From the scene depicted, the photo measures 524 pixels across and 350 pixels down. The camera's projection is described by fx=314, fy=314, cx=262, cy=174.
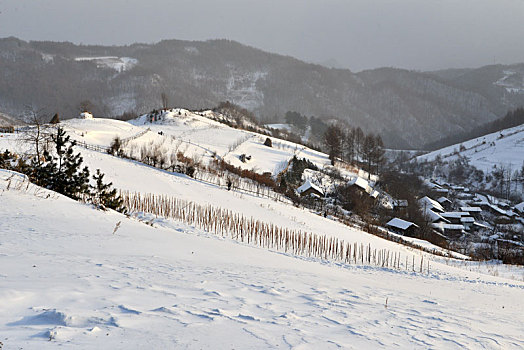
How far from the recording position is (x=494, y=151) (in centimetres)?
11662

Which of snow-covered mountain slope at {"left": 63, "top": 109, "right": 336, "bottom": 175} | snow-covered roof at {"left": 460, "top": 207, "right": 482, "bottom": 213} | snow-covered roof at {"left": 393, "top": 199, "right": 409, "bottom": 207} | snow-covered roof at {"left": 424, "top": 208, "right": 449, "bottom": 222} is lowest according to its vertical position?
snow-covered roof at {"left": 424, "top": 208, "right": 449, "bottom": 222}

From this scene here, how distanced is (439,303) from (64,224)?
35.0 ft

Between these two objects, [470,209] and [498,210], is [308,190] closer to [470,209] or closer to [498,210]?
[470,209]

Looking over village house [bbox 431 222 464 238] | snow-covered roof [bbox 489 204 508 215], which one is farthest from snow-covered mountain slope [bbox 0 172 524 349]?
snow-covered roof [bbox 489 204 508 215]

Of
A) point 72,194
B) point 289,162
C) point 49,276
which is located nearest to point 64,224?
point 49,276

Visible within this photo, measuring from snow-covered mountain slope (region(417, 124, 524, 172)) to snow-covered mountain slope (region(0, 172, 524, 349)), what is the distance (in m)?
118

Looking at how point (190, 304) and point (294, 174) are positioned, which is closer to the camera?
point (190, 304)

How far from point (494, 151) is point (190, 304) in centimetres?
14228

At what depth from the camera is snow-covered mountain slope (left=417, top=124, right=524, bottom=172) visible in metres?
105

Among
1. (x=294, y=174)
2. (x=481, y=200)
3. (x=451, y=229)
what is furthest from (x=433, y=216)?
(x=481, y=200)

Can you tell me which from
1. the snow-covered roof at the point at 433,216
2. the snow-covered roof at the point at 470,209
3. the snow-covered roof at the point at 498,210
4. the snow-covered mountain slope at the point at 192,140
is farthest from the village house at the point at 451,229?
the snow-covered mountain slope at the point at 192,140

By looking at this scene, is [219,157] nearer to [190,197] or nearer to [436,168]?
[190,197]

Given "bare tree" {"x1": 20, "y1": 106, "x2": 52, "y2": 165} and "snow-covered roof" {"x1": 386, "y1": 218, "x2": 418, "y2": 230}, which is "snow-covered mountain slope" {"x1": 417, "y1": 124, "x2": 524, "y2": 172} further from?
"bare tree" {"x1": 20, "y1": 106, "x2": 52, "y2": 165}

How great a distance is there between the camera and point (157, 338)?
136 inches
